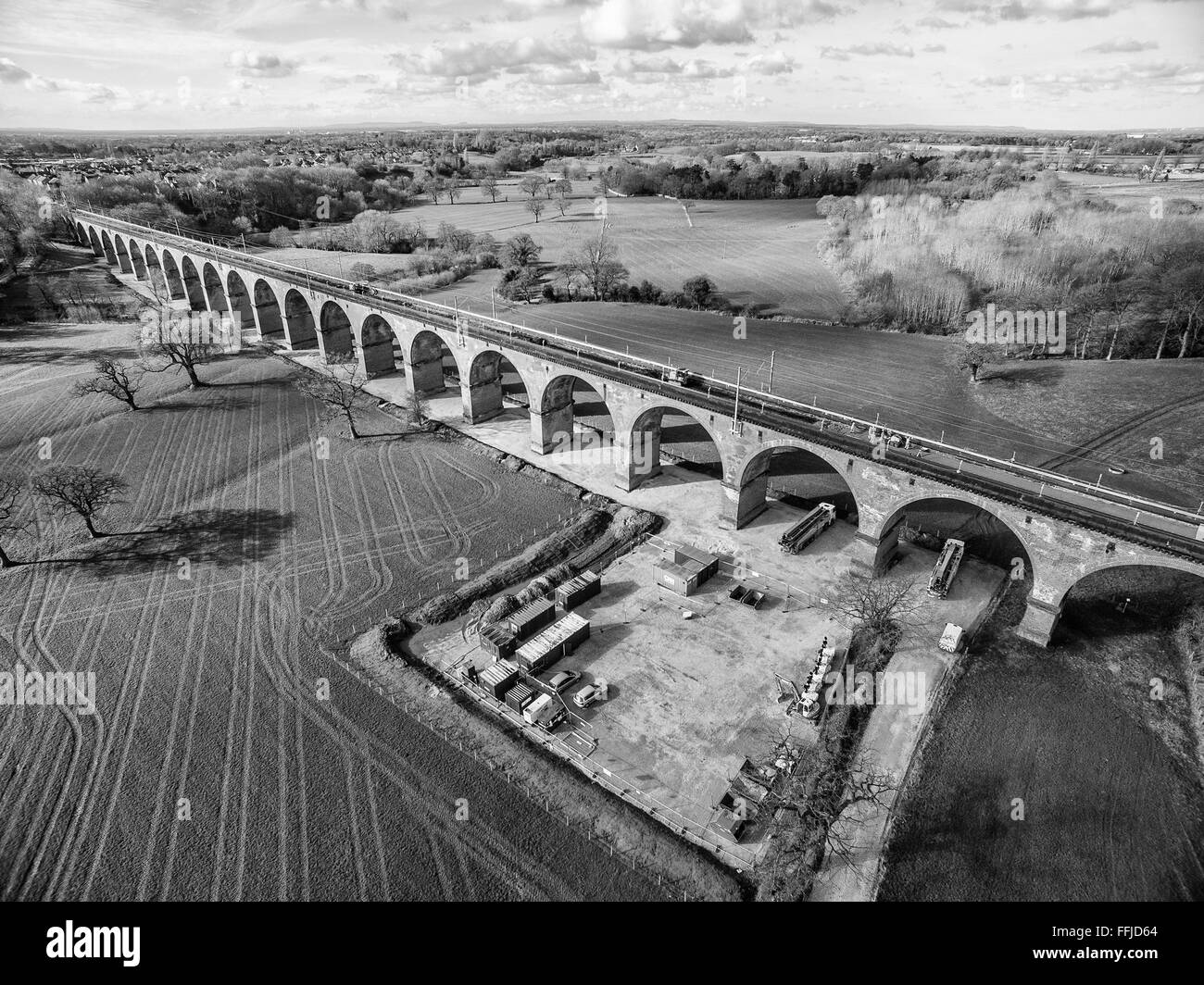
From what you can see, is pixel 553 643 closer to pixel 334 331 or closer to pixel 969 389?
pixel 334 331

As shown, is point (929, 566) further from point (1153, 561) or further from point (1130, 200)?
point (1130, 200)

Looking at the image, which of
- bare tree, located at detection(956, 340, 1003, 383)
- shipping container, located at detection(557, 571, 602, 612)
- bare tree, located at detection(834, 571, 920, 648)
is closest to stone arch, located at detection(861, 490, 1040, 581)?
bare tree, located at detection(834, 571, 920, 648)

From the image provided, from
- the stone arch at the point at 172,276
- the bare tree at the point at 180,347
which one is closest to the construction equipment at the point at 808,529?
the bare tree at the point at 180,347

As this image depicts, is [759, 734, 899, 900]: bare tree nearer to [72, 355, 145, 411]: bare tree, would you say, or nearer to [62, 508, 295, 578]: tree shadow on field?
[62, 508, 295, 578]: tree shadow on field

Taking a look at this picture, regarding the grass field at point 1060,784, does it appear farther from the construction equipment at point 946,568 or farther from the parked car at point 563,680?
the parked car at point 563,680

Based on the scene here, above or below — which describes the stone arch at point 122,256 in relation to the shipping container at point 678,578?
above
